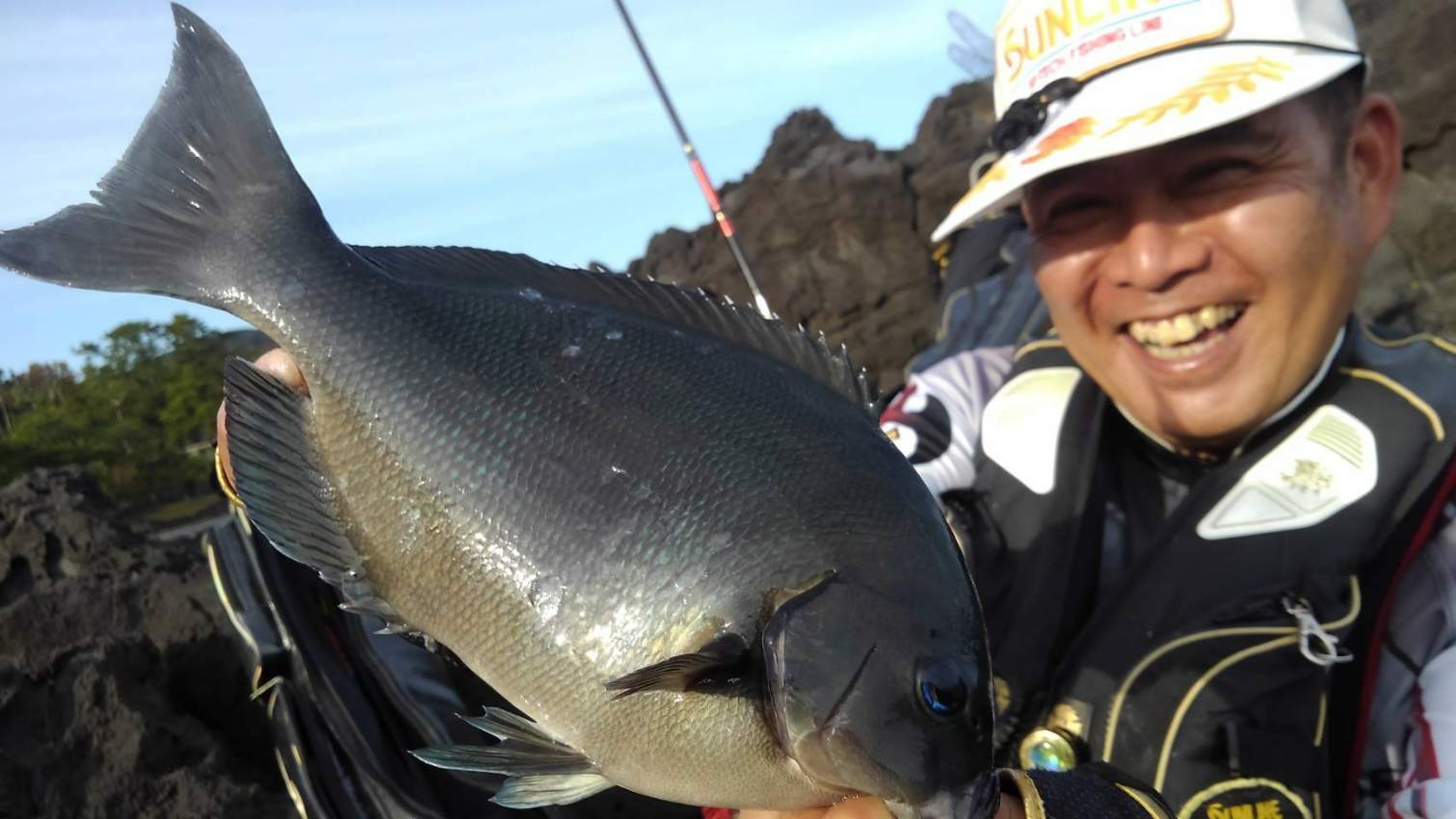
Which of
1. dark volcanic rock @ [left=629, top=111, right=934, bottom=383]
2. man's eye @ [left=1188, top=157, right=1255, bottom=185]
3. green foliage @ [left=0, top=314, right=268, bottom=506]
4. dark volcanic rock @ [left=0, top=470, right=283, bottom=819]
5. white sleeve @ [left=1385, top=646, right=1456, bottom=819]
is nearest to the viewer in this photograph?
white sleeve @ [left=1385, top=646, right=1456, bottom=819]

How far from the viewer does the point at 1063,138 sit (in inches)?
72.5

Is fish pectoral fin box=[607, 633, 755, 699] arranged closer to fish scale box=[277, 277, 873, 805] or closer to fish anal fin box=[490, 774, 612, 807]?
fish scale box=[277, 277, 873, 805]

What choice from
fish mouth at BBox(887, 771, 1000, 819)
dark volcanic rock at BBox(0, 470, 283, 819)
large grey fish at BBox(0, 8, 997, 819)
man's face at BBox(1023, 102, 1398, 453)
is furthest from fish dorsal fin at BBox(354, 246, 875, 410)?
dark volcanic rock at BBox(0, 470, 283, 819)

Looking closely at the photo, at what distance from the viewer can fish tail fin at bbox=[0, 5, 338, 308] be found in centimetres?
123

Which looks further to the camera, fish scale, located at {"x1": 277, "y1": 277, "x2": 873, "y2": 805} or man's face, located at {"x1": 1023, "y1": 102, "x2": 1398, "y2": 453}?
man's face, located at {"x1": 1023, "y1": 102, "x2": 1398, "y2": 453}

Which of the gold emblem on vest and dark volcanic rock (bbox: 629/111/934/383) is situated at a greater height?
dark volcanic rock (bbox: 629/111/934/383)

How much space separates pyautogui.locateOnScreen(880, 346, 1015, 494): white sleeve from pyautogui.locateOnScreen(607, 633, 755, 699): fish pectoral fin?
1.38 meters

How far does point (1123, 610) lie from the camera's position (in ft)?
6.52

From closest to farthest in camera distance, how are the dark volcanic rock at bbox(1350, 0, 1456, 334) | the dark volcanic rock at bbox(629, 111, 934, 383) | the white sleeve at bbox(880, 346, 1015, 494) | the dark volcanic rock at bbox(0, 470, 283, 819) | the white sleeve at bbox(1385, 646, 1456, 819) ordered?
the white sleeve at bbox(1385, 646, 1456, 819) < the dark volcanic rock at bbox(0, 470, 283, 819) < the white sleeve at bbox(880, 346, 1015, 494) < the dark volcanic rock at bbox(1350, 0, 1456, 334) < the dark volcanic rock at bbox(629, 111, 934, 383)

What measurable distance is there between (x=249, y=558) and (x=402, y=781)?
67 centimetres

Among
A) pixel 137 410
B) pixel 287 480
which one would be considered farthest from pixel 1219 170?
pixel 137 410

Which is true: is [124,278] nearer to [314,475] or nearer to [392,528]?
[314,475]

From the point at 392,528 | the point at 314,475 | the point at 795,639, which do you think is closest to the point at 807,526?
the point at 795,639

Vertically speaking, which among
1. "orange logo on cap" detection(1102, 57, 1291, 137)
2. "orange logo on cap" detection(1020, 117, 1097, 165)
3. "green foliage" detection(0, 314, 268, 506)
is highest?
"green foliage" detection(0, 314, 268, 506)
